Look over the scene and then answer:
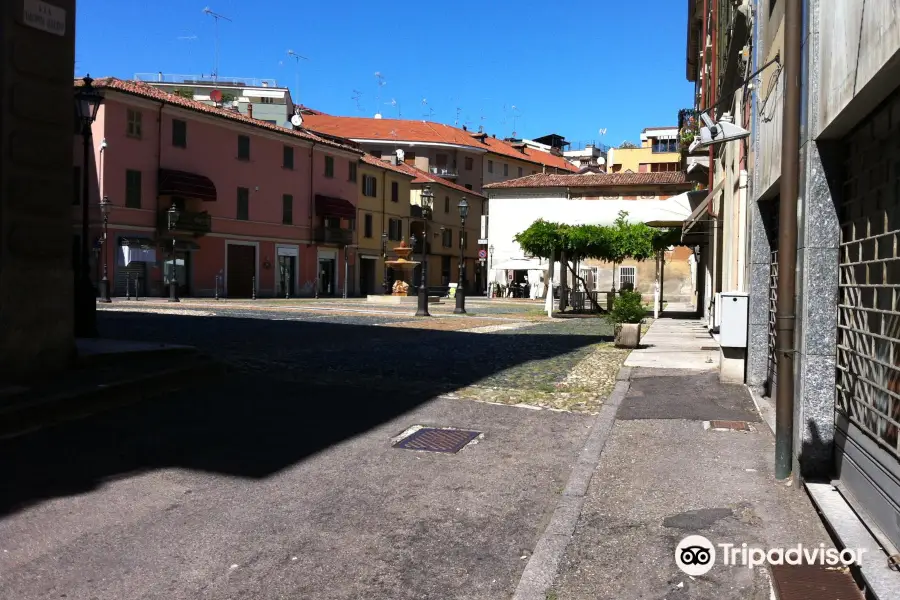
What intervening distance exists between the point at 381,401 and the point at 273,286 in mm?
39159

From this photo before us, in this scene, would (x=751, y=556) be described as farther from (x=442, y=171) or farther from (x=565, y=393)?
(x=442, y=171)

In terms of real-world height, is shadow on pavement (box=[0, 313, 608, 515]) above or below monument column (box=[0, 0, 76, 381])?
below

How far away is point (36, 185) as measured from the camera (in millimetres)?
7473

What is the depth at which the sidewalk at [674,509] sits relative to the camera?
3.47 meters

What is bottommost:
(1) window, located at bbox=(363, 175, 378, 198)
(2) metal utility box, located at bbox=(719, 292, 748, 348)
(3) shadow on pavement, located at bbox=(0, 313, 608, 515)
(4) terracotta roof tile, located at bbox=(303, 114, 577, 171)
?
(3) shadow on pavement, located at bbox=(0, 313, 608, 515)

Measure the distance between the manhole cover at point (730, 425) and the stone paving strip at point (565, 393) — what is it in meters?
1.30

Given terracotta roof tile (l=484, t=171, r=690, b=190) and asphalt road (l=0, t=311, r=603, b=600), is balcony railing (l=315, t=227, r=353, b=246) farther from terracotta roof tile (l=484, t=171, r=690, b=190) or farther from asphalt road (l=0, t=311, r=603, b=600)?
asphalt road (l=0, t=311, r=603, b=600)

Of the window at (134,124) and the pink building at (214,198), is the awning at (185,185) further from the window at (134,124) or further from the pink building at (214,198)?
the window at (134,124)

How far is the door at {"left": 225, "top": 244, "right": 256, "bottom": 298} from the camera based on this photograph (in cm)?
4312

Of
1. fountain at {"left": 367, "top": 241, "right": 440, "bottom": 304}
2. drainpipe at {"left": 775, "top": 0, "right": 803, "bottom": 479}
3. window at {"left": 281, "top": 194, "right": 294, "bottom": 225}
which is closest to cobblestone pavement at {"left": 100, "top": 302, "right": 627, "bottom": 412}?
drainpipe at {"left": 775, "top": 0, "right": 803, "bottom": 479}

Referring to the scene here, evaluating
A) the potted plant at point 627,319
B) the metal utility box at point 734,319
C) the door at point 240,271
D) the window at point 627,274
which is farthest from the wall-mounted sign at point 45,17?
the window at point 627,274

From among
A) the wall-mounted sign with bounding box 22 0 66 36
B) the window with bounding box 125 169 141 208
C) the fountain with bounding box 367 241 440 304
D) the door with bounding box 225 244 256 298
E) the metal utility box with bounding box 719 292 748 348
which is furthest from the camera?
the door with bounding box 225 244 256 298

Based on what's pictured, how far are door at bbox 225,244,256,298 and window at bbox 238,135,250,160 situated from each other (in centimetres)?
499

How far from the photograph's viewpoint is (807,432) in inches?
186
